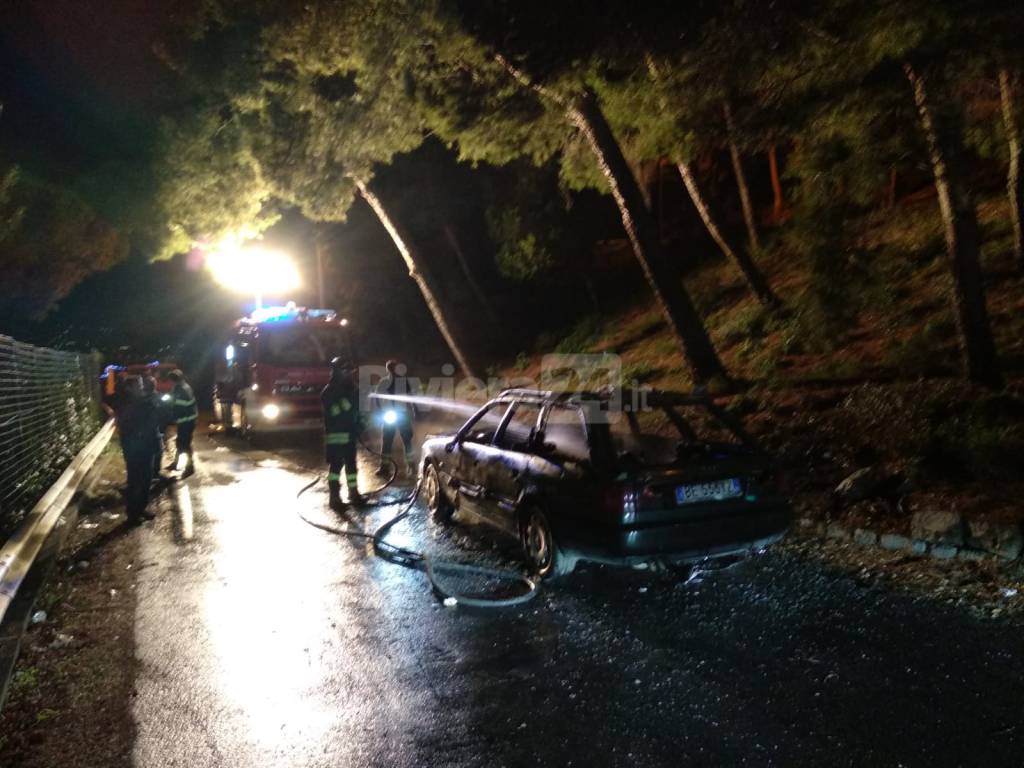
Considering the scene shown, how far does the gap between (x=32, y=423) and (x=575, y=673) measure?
335 inches

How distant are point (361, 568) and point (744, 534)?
3.27 meters

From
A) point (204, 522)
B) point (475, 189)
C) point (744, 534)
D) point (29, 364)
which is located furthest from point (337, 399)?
point (475, 189)

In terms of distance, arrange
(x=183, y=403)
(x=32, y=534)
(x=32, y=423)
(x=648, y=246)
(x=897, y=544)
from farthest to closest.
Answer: (x=648, y=246), (x=183, y=403), (x=32, y=423), (x=32, y=534), (x=897, y=544)

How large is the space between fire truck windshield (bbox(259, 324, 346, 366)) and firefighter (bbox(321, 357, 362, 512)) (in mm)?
6561

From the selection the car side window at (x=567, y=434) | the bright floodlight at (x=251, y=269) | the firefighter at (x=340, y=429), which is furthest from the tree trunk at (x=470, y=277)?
the car side window at (x=567, y=434)

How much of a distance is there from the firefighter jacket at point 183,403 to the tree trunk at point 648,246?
7378 mm

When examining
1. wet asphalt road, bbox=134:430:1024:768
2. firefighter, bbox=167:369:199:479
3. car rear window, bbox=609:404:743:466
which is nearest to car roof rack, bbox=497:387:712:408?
car rear window, bbox=609:404:743:466

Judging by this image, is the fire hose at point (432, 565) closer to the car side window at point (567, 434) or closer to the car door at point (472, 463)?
the car door at point (472, 463)

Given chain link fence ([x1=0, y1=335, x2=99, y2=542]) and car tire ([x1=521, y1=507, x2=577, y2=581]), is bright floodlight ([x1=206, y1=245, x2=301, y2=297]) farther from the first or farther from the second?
car tire ([x1=521, y1=507, x2=577, y2=581])

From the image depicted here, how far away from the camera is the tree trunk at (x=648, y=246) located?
12742 mm

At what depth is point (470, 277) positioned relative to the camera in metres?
27.8

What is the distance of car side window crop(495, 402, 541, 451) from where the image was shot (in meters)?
6.98

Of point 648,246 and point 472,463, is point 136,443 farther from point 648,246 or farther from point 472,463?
→ point 648,246

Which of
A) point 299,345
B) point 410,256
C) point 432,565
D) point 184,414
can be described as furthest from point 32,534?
point 410,256
